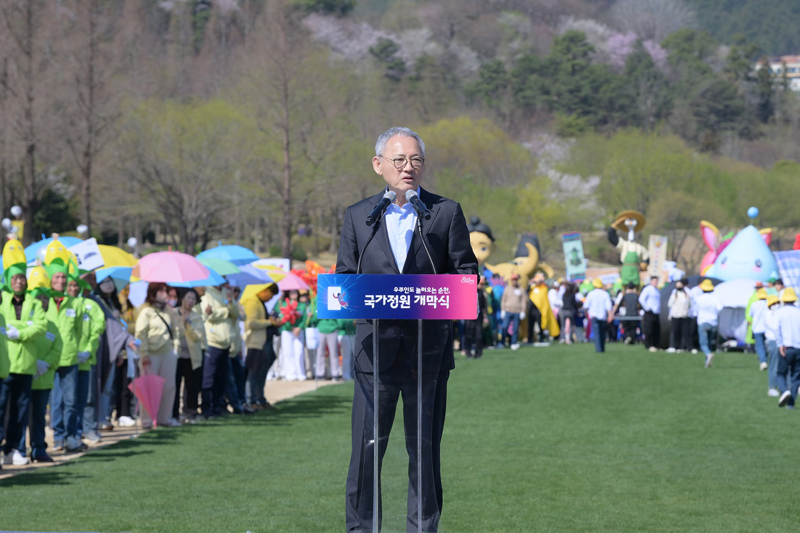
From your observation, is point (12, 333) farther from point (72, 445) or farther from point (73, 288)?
point (72, 445)

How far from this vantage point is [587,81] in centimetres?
11294

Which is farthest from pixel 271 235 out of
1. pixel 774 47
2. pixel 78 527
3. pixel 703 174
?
pixel 774 47

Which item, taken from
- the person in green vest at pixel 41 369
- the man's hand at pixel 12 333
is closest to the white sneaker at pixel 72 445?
the person in green vest at pixel 41 369

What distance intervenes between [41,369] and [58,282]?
2.91 feet

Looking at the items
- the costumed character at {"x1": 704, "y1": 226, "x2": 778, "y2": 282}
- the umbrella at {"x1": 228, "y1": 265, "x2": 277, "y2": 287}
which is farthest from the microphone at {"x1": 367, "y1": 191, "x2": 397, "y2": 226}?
the costumed character at {"x1": 704, "y1": 226, "x2": 778, "y2": 282}

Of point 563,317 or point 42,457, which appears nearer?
point 42,457

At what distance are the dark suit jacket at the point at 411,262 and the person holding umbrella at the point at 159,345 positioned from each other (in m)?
8.86

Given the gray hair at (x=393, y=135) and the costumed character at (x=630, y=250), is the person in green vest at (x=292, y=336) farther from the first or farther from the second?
the gray hair at (x=393, y=135)

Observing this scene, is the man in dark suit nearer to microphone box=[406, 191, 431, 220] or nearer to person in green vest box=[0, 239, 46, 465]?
microphone box=[406, 191, 431, 220]

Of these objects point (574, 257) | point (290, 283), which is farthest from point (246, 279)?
point (574, 257)

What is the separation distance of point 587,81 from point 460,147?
3711 centimetres

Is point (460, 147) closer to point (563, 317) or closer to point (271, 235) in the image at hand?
point (271, 235)

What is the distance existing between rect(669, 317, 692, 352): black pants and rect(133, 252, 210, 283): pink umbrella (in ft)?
55.8

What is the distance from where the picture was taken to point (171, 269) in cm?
1448
